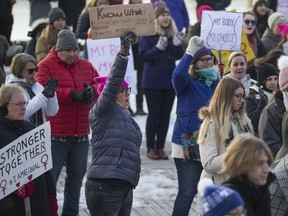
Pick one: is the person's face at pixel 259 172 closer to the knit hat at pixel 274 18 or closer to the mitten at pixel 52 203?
the mitten at pixel 52 203

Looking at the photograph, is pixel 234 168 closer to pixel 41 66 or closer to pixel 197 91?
pixel 197 91

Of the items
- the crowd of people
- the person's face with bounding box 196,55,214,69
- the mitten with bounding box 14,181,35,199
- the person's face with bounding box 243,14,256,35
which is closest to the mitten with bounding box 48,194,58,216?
the crowd of people

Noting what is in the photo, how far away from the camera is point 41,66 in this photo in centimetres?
932

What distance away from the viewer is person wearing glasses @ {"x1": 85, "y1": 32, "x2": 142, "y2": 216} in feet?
24.8

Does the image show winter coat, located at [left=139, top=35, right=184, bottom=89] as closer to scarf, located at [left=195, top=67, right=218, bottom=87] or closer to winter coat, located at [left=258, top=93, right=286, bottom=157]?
scarf, located at [left=195, top=67, right=218, bottom=87]

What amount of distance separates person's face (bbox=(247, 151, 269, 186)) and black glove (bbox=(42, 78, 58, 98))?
330 cm

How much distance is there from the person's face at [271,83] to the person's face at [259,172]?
4.00 m

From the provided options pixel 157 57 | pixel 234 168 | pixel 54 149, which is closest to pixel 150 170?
pixel 157 57

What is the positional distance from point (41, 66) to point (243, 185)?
4015 millimetres

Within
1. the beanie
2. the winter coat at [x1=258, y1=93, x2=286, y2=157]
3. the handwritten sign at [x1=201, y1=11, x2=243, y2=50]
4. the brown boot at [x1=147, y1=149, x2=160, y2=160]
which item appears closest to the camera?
the winter coat at [x1=258, y1=93, x2=286, y2=157]

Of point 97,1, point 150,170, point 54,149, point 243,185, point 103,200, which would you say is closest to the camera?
point 243,185

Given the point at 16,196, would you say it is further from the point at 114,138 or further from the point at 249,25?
the point at 249,25

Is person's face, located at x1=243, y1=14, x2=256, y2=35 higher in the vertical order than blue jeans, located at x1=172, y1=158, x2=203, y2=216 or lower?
higher

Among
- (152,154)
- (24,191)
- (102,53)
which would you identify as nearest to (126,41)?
(24,191)
